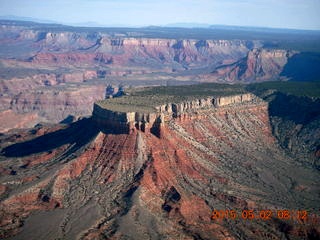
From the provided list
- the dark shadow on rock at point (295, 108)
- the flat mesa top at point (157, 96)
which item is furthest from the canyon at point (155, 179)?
the dark shadow on rock at point (295, 108)

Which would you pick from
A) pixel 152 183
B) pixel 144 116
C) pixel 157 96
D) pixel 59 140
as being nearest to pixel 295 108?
pixel 157 96

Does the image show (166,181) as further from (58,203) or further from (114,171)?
(58,203)

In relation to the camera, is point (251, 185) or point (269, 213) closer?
point (269, 213)

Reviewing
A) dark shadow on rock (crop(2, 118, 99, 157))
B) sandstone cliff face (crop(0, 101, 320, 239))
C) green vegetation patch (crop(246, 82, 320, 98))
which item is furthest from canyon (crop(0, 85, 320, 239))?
green vegetation patch (crop(246, 82, 320, 98))

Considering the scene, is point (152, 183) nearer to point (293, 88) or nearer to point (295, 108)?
point (295, 108)

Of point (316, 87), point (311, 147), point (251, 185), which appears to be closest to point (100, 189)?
point (251, 185)
